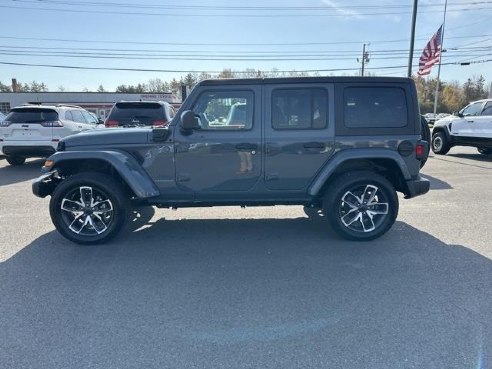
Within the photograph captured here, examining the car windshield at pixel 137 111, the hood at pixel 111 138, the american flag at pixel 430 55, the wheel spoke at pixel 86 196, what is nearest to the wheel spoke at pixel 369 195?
the hood at pixel 111 138

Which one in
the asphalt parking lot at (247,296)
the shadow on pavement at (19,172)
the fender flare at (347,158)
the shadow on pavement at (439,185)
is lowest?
the shadow on pavement at (439,185)

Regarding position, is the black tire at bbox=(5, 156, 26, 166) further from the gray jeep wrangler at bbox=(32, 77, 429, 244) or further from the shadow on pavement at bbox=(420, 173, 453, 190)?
the shadow on pavement at bbox=(420, 173, 453, 190)

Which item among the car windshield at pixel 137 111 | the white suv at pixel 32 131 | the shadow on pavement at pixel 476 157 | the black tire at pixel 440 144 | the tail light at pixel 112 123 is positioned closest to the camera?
the tail light at pixel 112 123

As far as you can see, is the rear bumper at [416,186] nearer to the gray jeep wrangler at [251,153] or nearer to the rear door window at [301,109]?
the gray jeep wrangler at [251,153]

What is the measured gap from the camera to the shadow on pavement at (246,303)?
100.0 inches

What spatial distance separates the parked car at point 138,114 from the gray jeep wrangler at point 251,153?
16.7 ft

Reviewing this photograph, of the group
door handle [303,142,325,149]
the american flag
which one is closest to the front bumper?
door handle [303,142,325,149]

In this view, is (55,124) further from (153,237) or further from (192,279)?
(192,279)

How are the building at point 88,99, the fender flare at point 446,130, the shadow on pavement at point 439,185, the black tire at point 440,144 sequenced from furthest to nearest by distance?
the building at point 88,99 < the black tire at point 440,144 < the fender flare at point 446,130 < the shadow on pavement at point 439,185

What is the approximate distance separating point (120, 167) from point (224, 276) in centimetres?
184

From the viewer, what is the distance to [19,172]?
9898mm

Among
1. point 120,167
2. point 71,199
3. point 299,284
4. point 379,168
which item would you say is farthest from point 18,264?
point 379,168

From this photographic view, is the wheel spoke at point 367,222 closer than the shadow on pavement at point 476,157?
Yes

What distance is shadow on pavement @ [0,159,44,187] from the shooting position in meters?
8.75
